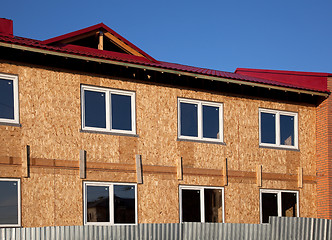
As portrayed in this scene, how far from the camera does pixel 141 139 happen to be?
55.9 feet

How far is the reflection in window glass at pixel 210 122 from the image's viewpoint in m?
18.4

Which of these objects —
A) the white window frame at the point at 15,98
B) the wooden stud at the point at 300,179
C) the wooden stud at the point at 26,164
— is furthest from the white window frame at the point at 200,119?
the white window frame at the point at 15,98

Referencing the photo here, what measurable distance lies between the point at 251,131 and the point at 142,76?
16.1 ft

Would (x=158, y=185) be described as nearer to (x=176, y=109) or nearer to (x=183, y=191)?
(x=183, y=191)

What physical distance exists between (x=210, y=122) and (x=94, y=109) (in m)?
4.55

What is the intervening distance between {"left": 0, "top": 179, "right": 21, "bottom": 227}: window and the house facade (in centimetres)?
3

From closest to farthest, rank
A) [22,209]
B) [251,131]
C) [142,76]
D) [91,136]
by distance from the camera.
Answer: [22,209]
[91,136]
[142,76]
[251,131]

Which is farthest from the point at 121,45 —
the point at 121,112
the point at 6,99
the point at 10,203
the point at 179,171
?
the point at 10,203

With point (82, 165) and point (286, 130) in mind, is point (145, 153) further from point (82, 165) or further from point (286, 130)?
point (286, 130)

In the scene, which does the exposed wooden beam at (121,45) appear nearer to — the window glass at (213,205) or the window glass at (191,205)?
the window glass at (191,205)

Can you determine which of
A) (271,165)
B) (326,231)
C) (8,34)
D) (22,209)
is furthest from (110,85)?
(326,231)

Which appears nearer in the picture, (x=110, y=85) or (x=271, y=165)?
(x=110, y=85)

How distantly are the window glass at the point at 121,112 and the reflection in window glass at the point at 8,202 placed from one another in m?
3.85

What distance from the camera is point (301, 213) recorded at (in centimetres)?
1966
